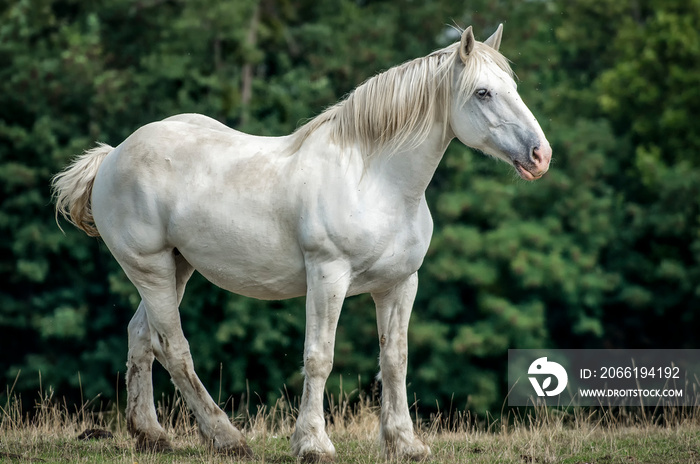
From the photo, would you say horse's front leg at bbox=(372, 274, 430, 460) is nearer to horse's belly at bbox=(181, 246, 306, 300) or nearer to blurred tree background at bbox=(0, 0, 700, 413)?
horse's belly at bbox=(181, 246, 306, 300)

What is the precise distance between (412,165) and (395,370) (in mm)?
1155

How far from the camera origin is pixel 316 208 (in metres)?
4.59

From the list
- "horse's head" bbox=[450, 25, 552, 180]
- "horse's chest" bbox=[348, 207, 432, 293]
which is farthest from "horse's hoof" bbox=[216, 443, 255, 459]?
"horse's head" bbox=[450, 25, 552, 180]

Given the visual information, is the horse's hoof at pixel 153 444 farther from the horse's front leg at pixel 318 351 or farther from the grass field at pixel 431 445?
the horse's front leg at pixel 318 351

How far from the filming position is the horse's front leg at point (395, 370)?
15.9 feet

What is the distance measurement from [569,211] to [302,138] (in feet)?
50.5

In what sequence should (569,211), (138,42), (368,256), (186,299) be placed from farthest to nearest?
(138,42) < (569,211) < (186,299) < (368,256)

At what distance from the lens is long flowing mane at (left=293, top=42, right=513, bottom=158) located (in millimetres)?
4660

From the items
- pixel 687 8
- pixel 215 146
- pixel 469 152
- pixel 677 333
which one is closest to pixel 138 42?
pixel 469 152

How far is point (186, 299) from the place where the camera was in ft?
58.5

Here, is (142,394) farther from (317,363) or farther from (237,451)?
(317,363)

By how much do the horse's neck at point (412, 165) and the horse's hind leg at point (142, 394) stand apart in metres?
1.55

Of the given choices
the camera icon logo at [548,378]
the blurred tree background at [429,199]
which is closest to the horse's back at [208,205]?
the camera icon logo at [548,378]

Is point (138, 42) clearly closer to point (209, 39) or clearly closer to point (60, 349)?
point (209, 39)
